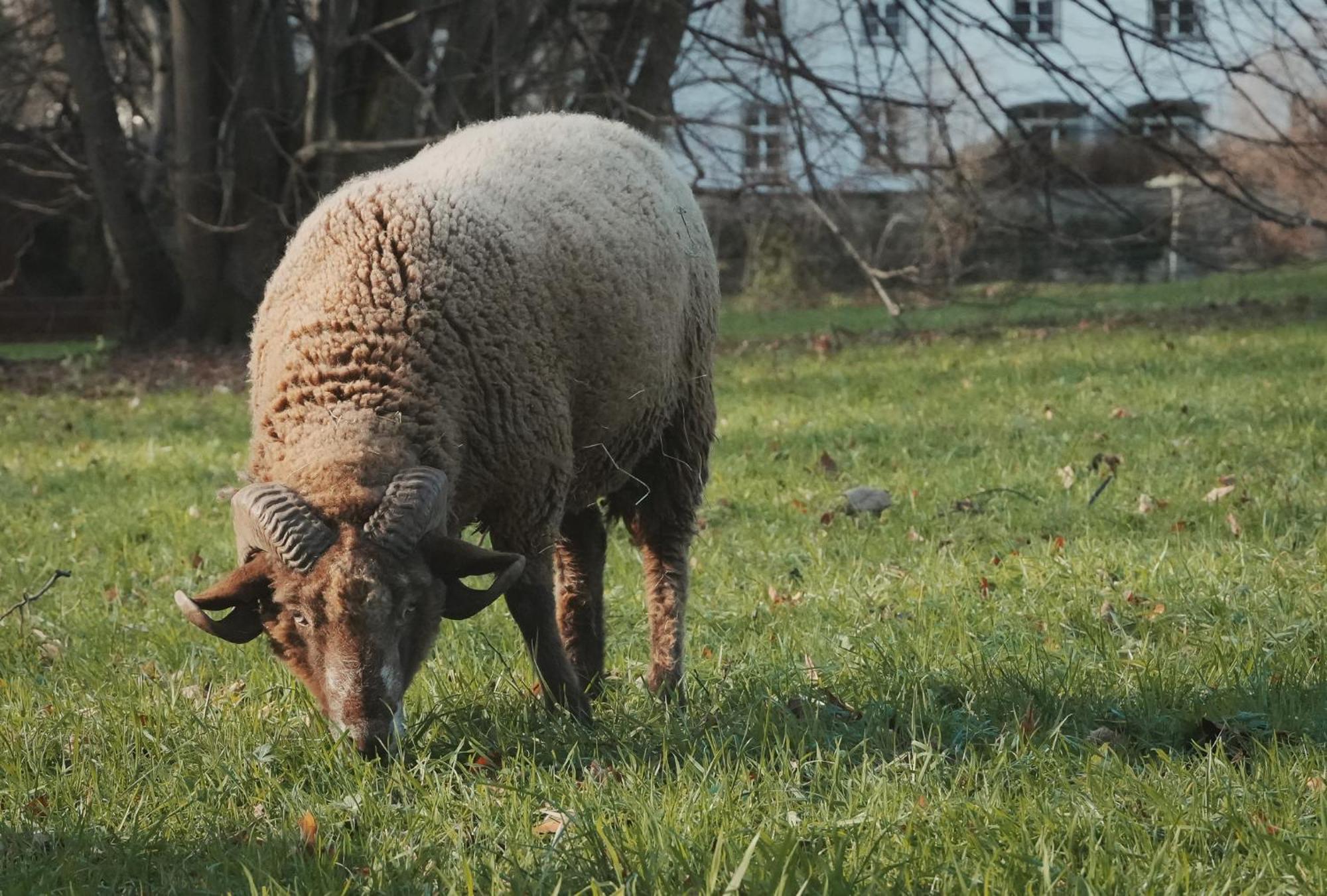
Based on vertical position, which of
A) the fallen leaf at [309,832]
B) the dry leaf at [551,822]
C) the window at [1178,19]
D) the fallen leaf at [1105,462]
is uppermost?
the window at [1178,19]

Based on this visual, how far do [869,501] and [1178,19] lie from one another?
3200 millimetres

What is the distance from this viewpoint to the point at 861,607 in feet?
16.2

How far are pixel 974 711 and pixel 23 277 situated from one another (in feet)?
82.5

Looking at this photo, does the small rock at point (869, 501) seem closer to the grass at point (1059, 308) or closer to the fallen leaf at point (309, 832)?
the fallen leaf at point (309, 832)

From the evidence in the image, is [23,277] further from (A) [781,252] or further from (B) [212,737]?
(B) [212,737]

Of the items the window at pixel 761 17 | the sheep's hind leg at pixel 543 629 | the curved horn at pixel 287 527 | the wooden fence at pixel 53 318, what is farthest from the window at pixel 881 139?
the wooden fence at pixel 53 318

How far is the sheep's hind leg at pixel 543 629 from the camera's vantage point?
4.03m

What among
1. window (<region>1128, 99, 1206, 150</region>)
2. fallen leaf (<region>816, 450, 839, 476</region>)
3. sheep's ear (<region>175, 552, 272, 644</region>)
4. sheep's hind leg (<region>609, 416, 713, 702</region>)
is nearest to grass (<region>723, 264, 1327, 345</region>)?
window (<region>1128, 99, 1206, 150</region>)

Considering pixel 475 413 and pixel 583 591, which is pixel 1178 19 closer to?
pixel 583 591

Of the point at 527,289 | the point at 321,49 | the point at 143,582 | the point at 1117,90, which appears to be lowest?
the point at 143,582

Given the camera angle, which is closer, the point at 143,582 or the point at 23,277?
the point at 143,582

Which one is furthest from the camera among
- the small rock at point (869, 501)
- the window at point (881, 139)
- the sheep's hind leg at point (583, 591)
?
the window at point (881, 139)

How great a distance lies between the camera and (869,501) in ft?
22.0

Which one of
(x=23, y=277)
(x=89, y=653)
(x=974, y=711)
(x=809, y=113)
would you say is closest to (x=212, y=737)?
(x=89, y=653)
